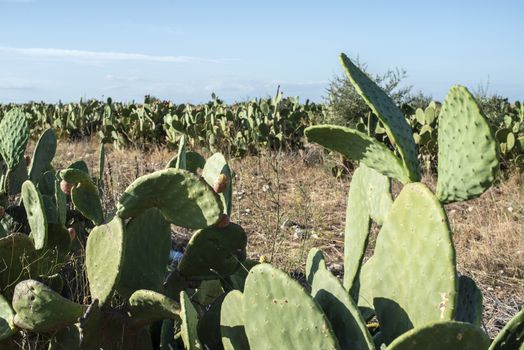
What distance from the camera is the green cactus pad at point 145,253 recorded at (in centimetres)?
207

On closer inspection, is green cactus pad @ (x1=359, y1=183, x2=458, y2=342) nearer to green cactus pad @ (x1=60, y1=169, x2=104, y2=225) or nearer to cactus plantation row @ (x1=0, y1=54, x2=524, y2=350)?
cactus plantation row @ (x1=0, y1=54, x2=524, y2=350)

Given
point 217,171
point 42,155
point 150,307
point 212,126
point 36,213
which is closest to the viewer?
point 150,307

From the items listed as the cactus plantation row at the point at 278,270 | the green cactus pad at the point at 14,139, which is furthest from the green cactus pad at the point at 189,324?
the green cactus pad at the point at 14,139

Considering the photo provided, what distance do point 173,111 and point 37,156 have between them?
763cm

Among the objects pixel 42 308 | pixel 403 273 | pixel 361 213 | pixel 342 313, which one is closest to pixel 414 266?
pixel 403 273

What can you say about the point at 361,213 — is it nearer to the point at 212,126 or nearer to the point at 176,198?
the point at 176,198

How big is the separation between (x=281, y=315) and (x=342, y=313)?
15 centimetres

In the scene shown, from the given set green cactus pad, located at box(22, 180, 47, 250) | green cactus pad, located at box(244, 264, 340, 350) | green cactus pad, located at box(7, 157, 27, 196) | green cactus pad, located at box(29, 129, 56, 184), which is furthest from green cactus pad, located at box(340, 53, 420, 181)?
green cactus pad, located at box(7, 157, 27, 196)

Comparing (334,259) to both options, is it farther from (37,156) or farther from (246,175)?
(246,175)

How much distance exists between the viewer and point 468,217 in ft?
18.8

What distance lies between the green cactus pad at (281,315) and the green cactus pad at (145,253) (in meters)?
0.70

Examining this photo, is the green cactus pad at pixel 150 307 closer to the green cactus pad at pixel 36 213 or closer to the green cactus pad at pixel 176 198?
the green cactus pad at pixel 176 198

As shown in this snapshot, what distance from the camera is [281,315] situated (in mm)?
1368

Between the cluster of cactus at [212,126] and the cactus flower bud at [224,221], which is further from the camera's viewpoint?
the cluster of cactus at [212,126]
